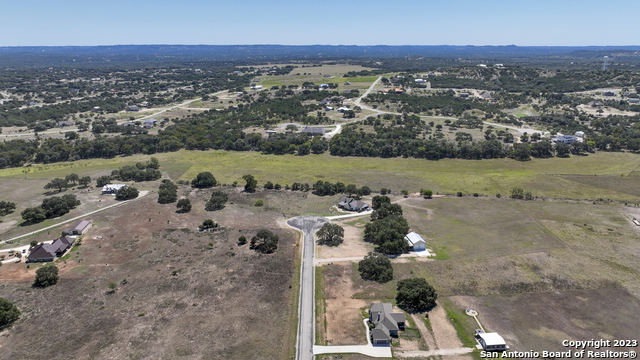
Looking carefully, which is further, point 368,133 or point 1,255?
point 368,133

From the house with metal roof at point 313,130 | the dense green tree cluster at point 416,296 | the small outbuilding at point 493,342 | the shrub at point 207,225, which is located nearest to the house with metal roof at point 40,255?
the shrub at point 207,225

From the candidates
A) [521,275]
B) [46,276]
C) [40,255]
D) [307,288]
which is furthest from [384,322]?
[40,255]

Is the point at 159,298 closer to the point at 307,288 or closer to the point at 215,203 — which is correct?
the point at 307,288

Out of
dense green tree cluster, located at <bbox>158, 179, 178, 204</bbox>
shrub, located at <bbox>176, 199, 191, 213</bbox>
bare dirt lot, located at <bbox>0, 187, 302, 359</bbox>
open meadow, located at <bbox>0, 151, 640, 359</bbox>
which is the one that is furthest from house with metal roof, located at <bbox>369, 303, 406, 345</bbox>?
dense green tree cluster, located at <bbox>158, 179, 178, 204</bbox>

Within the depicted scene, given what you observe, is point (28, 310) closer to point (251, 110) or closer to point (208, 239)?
point (208, 239)

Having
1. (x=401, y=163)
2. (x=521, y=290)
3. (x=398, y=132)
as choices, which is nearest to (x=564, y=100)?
(x=398, y=132)

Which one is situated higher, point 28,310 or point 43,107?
point 43,107

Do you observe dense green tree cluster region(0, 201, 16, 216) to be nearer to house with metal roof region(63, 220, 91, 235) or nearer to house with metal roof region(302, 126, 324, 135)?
house with metal roof region(63, 220, 91, 235)
